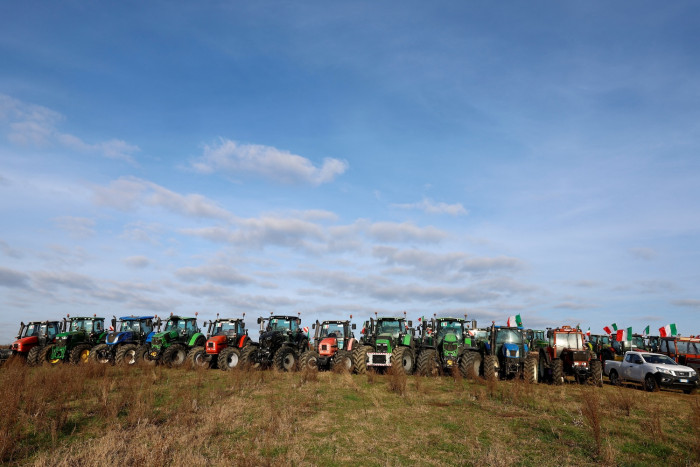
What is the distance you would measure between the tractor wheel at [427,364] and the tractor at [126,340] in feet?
44.7

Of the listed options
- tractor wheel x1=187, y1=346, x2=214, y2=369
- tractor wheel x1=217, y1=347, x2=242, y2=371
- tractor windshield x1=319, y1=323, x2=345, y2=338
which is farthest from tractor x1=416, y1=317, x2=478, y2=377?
tractor wheel x1=187, y1=346, x2=214, y2=369

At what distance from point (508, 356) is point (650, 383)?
534 cm

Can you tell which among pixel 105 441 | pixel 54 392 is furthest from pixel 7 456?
pixel 54 392

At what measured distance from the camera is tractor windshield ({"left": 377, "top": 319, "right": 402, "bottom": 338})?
21.2 m

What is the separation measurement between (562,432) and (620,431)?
134cm

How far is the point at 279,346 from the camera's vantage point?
867 inches

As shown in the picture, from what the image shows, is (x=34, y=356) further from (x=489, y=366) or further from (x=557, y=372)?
(x=557, y=372)

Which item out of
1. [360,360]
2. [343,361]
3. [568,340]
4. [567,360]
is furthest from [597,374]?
[343,361]

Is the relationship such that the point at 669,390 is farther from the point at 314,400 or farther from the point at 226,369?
the point at 226,369

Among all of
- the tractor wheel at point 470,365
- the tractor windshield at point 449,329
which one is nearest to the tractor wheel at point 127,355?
the tractor windshield at point 449,329

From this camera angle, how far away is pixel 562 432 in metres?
9.68

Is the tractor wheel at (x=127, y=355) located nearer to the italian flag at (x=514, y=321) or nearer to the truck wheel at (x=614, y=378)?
the italian flag at (x=514, y=321)

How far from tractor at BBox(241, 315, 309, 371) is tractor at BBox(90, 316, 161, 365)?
248 inches

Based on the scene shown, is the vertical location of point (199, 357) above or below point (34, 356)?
above
